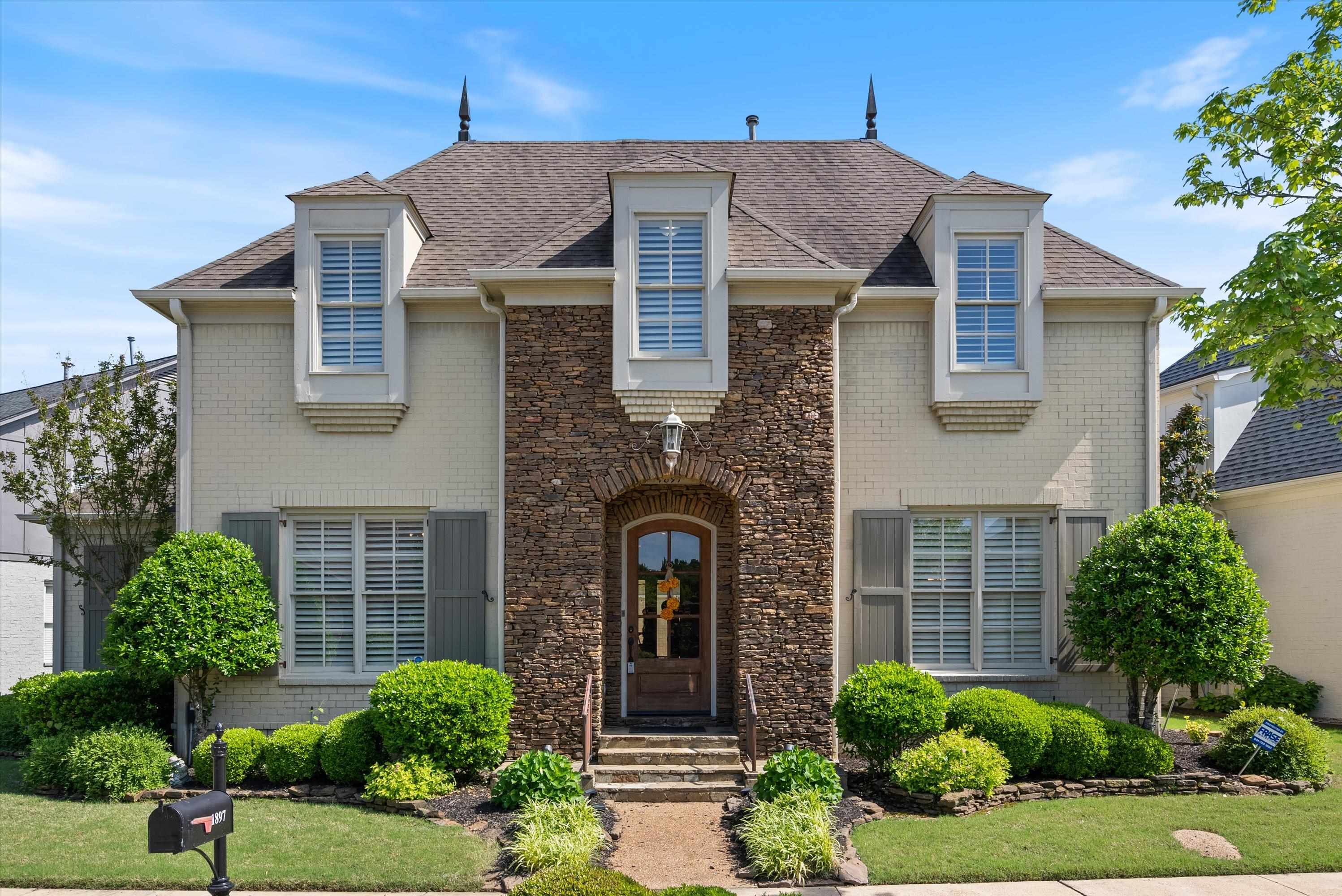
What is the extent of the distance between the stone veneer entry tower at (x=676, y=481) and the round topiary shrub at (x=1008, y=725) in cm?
149

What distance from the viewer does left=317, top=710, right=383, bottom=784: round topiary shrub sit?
9.60 m

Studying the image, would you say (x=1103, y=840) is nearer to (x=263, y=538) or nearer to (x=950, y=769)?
(x=950, y=769)

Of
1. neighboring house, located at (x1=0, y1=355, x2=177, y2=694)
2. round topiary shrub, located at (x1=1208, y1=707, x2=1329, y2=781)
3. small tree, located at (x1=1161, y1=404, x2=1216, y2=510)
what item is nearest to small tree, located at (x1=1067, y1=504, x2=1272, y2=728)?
round topiary shrub, located at (x1=1208, y1=707, x2=1329, y2=781)

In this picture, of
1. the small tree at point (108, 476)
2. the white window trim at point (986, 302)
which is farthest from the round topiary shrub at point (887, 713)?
the small tree at point (108, 476)

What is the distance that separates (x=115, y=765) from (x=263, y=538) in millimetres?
2843

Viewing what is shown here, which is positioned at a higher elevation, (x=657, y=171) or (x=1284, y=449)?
(x=657, y=171)

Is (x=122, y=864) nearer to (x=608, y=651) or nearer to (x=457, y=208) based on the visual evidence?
(x=608, y=651)

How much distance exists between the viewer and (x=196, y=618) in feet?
33.1

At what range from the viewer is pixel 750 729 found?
976 cm

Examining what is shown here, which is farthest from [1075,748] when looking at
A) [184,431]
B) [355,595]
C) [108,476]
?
[108,476]

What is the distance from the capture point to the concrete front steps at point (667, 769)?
9.58m

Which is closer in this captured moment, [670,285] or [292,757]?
[292,757]

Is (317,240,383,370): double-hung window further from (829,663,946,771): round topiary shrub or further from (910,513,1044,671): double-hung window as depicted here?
(910,513,1044,671): double-hung window

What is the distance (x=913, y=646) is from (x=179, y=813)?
858cm
